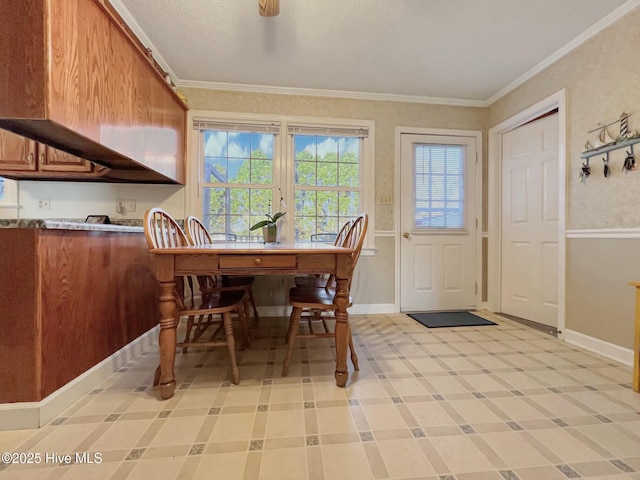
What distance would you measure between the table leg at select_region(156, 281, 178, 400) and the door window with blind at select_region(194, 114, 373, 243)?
1.57 m

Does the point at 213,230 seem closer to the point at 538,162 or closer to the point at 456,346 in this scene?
the point at 456,346

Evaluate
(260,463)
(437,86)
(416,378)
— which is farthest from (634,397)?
(437,86)

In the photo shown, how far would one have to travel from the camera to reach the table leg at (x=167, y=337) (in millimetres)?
1435

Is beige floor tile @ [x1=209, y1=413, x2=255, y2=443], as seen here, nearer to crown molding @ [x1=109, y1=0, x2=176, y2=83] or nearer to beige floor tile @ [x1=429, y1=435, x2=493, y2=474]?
beige floor tile @ [x1=429, y1=435, x2=493, y2=474]

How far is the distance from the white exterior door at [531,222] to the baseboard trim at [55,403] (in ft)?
11.6

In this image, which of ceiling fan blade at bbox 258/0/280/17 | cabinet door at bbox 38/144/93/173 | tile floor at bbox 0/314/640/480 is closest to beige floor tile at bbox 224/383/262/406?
tile floor at bbox 0/314/640/480

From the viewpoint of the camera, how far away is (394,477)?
0.98 m

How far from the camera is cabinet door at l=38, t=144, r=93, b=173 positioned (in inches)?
90.2

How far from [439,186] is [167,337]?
3006 millimetres

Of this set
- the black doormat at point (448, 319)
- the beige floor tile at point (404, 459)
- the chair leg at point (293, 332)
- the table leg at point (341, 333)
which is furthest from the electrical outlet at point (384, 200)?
the beige floor tile at point (404, 459)

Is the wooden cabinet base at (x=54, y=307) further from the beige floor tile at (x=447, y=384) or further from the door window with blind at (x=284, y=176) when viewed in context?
the beige floor tile at (x=447, y=384)

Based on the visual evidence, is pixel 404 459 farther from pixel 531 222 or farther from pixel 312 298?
pixel 531 222

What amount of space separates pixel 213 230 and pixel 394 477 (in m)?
2.61

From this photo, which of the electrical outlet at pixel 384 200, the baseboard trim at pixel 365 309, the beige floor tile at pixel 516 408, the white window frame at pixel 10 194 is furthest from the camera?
the electrical outlet at pixel 384 200
